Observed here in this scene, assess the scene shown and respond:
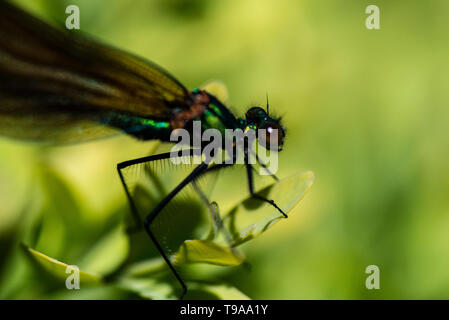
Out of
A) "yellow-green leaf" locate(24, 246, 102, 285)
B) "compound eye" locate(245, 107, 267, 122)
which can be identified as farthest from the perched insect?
"yellow-green leaf" locate(24, 246, 102, 285)

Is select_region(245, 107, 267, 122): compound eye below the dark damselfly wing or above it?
below

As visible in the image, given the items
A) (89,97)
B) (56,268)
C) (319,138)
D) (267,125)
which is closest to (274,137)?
(267,125)

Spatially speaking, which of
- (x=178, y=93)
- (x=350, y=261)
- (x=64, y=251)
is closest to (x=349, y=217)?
(x=350, y=261)

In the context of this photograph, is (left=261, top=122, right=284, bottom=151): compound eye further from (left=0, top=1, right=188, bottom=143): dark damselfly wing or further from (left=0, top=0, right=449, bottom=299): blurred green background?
(left=0, top=1, right=188, bottom=143): dark damselfly wing

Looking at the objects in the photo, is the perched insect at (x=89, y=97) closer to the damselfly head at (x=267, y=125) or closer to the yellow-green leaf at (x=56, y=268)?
the damselfly head at (x=267, y=125)

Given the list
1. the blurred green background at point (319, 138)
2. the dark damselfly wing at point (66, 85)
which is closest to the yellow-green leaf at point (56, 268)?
the blurred green background at point (319, 138)

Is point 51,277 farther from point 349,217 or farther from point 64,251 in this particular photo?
point 349,217
